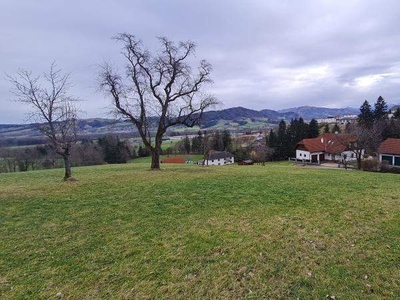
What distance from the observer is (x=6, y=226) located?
260 inches

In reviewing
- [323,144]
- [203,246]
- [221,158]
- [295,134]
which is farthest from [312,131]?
[203,246]

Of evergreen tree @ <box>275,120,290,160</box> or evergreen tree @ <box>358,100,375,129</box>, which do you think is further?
evergreen tree @ <box>275,120,290,160</box>

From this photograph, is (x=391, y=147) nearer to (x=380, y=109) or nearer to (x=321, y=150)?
(x=321, y=150)

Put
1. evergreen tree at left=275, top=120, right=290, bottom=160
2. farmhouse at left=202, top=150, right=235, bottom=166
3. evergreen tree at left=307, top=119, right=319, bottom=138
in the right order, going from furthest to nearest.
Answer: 1. farmhouse at left=202, top=150, right=235, bottom=166
2. evergreen tree at left=307, top=119, right=319, bottom=138
3. evergreen tree at left=275, top=120, right=290, bottom=160

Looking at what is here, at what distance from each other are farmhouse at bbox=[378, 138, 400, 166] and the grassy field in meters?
32.0

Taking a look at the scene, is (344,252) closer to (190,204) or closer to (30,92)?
(190,204)

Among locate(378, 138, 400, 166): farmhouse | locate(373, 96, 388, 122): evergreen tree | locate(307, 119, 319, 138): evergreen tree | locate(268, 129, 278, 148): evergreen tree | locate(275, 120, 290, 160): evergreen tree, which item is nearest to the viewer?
locate(378, 138, 400, 166): farmhouse

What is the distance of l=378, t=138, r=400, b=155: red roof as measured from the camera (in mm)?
34269

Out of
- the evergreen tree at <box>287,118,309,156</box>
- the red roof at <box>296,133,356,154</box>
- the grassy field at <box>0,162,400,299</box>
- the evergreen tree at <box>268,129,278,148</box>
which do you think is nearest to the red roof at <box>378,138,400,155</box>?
the red roof at <box>296,133,356,154</box>

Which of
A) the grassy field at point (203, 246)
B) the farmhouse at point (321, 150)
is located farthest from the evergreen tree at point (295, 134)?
the grassy field at point (203, 246)

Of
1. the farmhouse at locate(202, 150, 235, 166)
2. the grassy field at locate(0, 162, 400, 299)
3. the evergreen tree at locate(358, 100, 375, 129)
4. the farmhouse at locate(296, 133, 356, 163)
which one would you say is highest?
the evergreen tree at locate(358, 100, 375, 129)

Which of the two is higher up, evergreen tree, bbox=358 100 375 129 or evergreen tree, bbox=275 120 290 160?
evergreen tree, bbox=358 100 375 129

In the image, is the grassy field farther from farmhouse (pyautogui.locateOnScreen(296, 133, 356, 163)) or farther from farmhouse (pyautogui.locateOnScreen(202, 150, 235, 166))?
farmhouse (pyautogui.locateOnScreen(202, 150, 235, 166))

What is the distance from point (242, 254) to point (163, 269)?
5.15 ft
